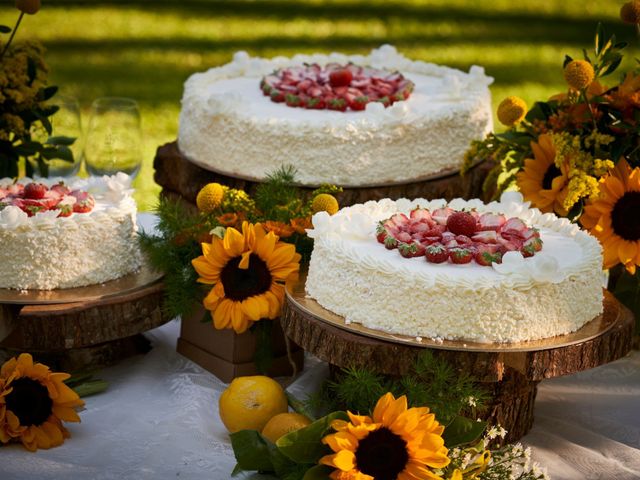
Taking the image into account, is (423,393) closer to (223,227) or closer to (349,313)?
(349,313)

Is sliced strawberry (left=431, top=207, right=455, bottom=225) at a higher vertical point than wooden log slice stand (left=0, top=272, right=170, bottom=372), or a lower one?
higher

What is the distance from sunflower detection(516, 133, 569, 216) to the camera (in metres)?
4.07

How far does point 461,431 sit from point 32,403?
1261 mm

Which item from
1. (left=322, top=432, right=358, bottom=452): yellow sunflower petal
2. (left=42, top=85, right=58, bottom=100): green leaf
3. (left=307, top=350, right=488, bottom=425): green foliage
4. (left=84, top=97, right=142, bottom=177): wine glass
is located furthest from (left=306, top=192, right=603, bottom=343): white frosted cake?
(left=42, top=85, right=58, bottom=100): green leaf

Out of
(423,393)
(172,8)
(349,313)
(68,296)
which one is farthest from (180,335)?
(172,8)

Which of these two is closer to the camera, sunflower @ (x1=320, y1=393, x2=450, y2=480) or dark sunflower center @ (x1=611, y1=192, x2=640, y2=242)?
sunflower @ (x1=320, y1=393, x2=450, y2=480)

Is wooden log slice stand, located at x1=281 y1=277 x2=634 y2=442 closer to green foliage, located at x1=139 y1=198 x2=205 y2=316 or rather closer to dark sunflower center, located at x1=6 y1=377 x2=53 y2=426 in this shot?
green foliage, located at x1=139 y1=198 x2=205 y2=316

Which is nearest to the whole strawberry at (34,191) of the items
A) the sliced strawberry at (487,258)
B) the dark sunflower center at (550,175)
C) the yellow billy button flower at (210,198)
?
the yellow billy button flower at (210,198)

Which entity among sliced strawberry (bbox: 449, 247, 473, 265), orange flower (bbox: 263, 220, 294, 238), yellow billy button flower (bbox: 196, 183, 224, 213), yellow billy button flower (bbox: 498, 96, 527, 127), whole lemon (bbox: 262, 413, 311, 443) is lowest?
whole lemon (bbox: 262, 413, 311, 443)

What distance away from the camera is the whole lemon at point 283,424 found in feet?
10.3

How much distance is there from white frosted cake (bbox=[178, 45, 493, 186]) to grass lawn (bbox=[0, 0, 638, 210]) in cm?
367

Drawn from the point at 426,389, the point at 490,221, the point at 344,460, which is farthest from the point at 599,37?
the point at 344,460

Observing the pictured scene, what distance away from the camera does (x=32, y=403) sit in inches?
129

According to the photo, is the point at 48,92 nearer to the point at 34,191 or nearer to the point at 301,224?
the point at 34,191
